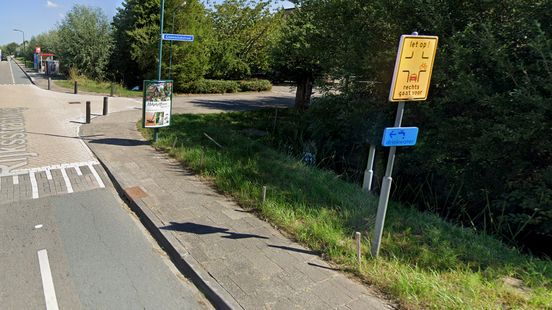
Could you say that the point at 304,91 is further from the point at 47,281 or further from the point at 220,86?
the point at 47,281

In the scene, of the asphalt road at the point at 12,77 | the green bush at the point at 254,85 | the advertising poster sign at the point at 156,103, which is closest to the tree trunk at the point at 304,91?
the advertising poster sign at the point at 156,103

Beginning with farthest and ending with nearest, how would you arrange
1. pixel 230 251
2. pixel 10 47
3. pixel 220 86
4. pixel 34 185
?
pixel 10 47 < pixel 220 86 < pixel 34 185 < pixel 230 251

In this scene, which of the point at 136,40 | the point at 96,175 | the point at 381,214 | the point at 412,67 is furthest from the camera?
the point at 136,40

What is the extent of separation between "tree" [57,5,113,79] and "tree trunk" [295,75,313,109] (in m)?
16.4

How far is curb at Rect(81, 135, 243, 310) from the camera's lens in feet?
12.2

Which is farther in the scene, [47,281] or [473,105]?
[473,105]

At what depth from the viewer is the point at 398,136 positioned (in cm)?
394

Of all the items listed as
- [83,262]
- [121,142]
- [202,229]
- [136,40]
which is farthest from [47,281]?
[136,40]

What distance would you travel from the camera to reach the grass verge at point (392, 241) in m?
3.64

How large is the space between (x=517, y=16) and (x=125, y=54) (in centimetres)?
2523

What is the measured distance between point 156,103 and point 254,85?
19.9m

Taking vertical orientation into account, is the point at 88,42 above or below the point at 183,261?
above

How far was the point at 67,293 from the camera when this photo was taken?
151 inches

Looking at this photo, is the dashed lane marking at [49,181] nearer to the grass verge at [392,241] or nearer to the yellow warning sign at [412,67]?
the grass verge at [392,241]
